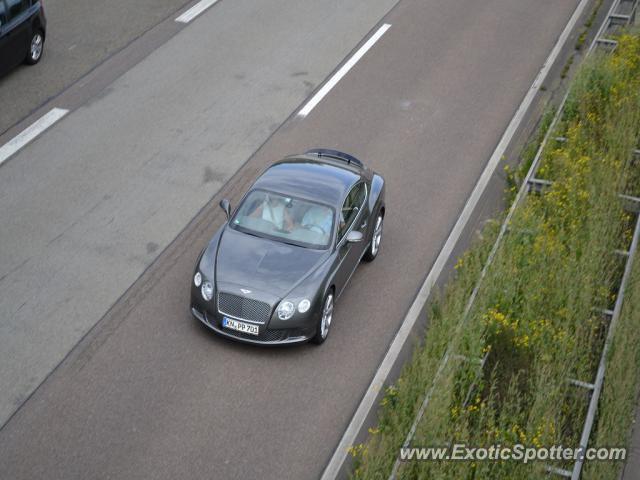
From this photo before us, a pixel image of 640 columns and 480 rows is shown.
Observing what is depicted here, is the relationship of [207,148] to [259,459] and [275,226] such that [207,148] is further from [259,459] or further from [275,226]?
[259,459]

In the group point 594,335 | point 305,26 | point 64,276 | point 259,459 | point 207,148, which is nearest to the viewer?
point 259,459

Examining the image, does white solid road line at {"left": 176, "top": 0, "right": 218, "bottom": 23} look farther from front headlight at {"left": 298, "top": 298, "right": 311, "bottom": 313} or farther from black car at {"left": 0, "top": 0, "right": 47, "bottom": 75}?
front headlight at {"left": 298, "top": 298, "right": 311, "bottom": 313}

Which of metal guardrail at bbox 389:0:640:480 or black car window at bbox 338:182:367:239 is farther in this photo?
black car window at bbox 338:182:367:239

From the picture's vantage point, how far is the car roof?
41.1 feet

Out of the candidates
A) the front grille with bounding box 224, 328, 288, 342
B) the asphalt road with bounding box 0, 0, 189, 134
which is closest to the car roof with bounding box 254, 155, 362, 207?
the front grille with bounding box 224, 328, 288, 342

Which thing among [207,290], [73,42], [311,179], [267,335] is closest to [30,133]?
[73,42]

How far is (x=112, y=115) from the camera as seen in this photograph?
16828mm

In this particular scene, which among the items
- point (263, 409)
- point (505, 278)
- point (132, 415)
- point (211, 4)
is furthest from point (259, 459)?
point (211, 4)

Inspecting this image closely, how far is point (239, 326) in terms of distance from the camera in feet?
37.0

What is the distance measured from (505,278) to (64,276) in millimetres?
5727

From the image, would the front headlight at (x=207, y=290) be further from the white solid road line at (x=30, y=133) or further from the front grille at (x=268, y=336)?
the white solid road line at (x=30, y=133)

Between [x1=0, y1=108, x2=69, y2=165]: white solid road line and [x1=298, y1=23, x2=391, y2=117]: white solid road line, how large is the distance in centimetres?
425

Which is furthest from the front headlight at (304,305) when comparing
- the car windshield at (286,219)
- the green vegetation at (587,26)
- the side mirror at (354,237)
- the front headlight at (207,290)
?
the green vegetation at (587,26)

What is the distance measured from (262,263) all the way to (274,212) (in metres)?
0.92
